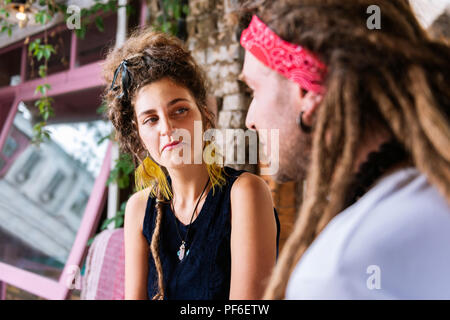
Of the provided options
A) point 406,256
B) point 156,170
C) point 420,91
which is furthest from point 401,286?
point 156,170

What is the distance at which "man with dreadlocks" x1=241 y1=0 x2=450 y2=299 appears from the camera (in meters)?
0.57

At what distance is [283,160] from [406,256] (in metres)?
0.37

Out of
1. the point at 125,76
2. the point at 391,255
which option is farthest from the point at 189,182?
the point at 391,255

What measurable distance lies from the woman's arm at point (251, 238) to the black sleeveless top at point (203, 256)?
65 millimetres

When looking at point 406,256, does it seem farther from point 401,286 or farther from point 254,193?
point 254,193

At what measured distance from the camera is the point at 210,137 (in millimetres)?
1374

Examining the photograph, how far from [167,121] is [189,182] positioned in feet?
0.89

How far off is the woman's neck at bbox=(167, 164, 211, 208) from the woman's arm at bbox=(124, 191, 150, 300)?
0.21 m

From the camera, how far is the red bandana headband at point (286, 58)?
2.47ft

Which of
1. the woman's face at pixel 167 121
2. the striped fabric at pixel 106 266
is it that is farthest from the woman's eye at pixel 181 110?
the striped fabric at pixel 106 266

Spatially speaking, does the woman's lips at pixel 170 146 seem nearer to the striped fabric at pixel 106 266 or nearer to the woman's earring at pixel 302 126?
the woman's earring at pixel 302 126

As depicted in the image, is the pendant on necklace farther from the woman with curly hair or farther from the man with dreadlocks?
the man with dreadlocks

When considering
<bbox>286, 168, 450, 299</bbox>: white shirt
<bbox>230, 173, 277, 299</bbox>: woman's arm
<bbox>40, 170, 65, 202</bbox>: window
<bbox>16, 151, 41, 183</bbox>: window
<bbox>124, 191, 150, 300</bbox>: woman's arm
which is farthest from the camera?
<bbox>16, 151, 41, 183</bbox>: window

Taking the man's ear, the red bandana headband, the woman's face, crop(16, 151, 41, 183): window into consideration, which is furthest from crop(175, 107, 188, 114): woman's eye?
crop(16, 151, 41, 183): window
